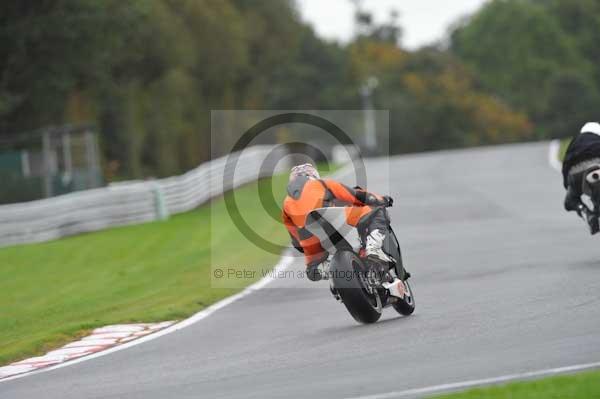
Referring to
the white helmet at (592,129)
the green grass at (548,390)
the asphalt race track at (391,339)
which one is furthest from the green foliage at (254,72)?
the green grass at (548,390)

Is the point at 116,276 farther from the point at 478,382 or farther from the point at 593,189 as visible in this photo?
the point at 478,382

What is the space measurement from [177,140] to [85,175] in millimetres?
27959

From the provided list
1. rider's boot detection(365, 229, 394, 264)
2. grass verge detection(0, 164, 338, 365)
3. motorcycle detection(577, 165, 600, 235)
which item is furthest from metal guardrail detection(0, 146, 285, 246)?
rider's boot detection(365, 229, 394, 264)

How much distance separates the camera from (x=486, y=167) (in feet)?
131

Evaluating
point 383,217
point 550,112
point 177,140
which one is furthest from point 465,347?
point 550,112

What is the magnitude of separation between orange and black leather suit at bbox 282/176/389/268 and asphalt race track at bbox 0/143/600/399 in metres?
0.81

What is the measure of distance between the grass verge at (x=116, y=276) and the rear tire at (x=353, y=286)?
307 cm

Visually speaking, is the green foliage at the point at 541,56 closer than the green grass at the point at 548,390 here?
No

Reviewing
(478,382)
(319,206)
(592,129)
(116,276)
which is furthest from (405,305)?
(116,276)

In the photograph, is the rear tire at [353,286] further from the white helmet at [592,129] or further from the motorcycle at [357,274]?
the white helmet at [592,129]

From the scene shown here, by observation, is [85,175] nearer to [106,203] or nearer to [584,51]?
[106,203]

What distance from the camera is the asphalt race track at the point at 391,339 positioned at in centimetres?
816

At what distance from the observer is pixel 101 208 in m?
27.2

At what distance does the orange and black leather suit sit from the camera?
10.6m
